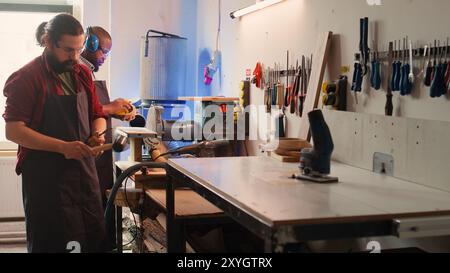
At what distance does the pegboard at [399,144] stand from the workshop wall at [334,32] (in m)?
0.12

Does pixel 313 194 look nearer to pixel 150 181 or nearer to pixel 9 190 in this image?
pixel 150 181

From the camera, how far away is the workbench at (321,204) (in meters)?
1.13

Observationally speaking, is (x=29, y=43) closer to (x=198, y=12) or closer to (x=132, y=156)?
(x=198, y=12)

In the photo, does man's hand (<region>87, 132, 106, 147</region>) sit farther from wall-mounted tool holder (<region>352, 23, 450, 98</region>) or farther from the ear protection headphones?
wall-mounted tool holder (<region>352, 23, 450, 98</region>)

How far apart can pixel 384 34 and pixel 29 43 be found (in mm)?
3512

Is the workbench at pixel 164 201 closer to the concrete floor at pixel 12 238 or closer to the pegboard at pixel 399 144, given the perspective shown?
the pegboard at pixel 399 144

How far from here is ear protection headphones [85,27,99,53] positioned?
119 inches

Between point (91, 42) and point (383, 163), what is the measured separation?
6.24 feet

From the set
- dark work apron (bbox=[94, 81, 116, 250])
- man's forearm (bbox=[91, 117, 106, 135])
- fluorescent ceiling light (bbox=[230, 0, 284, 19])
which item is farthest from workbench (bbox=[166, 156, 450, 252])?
dark work apron (bbox=[94, 81, 116, 250])

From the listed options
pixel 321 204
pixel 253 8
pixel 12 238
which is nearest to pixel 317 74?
pixel 253 8

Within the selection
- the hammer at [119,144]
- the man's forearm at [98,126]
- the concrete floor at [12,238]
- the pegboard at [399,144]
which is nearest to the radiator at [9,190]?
the concrete floor at [12,238]

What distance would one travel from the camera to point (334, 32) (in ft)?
7.44

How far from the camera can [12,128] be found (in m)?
2.09
